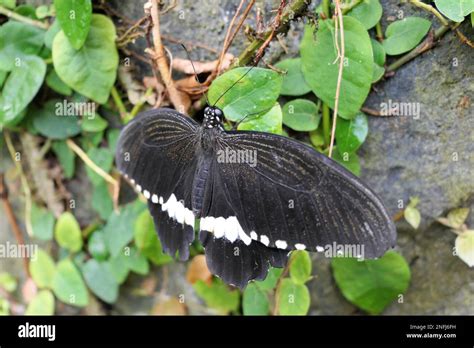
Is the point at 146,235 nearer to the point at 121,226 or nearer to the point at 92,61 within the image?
the point at 121,226

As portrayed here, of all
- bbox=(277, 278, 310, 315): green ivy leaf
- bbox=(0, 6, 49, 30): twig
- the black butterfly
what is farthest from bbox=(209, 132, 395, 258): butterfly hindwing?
bbox=(0, 6, 49, 30): twig

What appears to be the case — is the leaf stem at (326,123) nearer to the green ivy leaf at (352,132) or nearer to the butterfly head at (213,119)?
the green ivy leaf at (352,132)

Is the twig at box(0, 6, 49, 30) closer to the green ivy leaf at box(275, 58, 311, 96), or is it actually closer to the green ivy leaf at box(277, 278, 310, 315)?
the green ivy leaf at box(275, 58, 311, 96)

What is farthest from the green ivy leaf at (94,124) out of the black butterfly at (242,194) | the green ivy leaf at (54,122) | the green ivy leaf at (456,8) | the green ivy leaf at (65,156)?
the green ivy leaf at (456,8)

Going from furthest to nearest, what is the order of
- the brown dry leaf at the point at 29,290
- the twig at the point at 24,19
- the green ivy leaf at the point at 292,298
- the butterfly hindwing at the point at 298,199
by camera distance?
the brown dry leaf at the point at 29,290, the twig at the point at 24,19, the green ivy leaf at the point at 292,298, the butterfly hindwing at the point at 298,199

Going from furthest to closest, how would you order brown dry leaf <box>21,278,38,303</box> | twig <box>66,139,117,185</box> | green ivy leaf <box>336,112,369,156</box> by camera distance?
brown dry leaf <box>21,278,38,303</box> < twig <box>66,139,117,185</box> < green ivy leaf <box>336,112,369,156</box>

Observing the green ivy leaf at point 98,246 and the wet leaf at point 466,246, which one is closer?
the wet leaf at point 466,246

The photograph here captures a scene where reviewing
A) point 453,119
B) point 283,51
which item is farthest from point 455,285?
point 283,51
